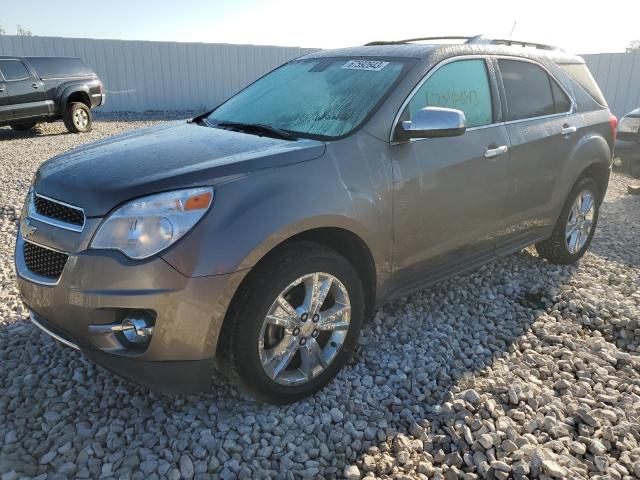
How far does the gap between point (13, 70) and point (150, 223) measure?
11028 mm

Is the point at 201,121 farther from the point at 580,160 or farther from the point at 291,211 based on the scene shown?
the point at 580,160

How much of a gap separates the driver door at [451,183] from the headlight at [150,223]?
1176 millimetres

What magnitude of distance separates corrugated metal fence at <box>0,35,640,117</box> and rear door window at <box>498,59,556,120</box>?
17.0 metres

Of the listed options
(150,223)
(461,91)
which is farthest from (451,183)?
(150,223)

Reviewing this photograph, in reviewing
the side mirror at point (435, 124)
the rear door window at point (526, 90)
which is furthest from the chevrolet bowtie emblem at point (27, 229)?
the rear door window at point (526, 90)

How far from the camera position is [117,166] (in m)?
2.49

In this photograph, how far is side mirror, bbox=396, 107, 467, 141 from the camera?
2801 mm

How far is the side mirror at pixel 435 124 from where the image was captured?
2.80m

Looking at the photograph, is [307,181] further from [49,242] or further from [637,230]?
[637,230]

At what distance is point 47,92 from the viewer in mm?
11492

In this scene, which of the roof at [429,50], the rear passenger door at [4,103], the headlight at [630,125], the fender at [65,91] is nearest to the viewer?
the roof at [429,50]

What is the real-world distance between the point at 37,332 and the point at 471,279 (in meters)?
3.19

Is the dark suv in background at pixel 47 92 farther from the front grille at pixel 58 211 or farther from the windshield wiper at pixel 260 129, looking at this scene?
the front grille at pixel 58 211

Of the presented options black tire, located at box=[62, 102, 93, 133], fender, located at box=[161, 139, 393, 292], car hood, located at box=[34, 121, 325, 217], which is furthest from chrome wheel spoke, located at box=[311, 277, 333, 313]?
black tire, located at box=[62, 102, 93, 133]
